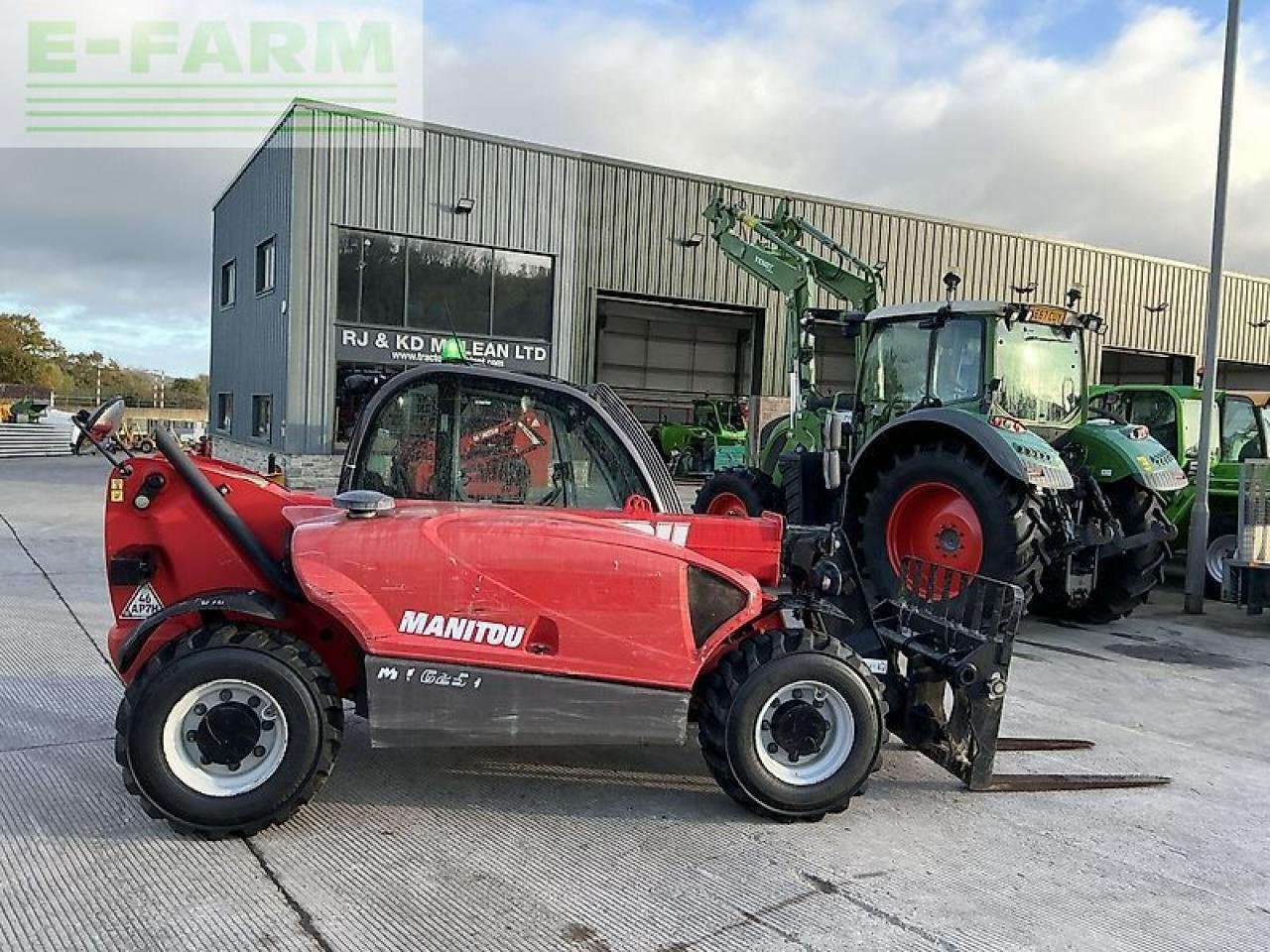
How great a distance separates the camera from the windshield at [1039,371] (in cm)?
822

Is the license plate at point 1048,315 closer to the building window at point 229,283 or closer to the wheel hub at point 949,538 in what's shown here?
the wheel hub at point 949,538

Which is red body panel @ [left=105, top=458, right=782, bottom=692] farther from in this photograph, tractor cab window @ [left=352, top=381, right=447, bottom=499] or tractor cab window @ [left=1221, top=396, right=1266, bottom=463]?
tractor cab window @ [left=1221, top=396, right=1266, bottom=463]

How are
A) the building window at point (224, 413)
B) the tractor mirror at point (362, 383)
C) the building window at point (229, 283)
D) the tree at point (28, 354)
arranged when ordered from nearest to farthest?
the tractor mirror at point (362, 383)
the building window at point (229, 283)
the building window at point (224, 413)
the tree at point (28, 354)

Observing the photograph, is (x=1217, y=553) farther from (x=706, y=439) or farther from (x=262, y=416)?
(x=262, y=416)

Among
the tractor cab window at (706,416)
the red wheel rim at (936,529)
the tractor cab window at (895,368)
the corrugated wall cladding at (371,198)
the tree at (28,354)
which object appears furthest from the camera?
the tree at (28,354)

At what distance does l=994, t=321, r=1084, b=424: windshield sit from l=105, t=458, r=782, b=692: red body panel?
4907 millimetres

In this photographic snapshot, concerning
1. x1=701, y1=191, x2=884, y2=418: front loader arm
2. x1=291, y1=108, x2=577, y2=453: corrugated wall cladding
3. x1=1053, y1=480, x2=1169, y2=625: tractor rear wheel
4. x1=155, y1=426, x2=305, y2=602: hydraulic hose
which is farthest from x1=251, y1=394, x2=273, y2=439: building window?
x1=155, y1=426, x2=305, y2=602: hydraulic hose

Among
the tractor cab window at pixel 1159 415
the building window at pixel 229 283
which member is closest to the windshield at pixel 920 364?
the tractor cab window at pixel 1159 415

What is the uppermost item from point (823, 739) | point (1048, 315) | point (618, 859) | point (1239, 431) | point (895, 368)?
point (1048, 315)

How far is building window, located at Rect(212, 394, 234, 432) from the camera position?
24297mm

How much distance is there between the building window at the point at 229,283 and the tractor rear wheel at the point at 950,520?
63.4 feet

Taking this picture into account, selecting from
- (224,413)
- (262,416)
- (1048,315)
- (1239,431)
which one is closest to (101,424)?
(1048,315)

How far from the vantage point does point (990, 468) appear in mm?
7270

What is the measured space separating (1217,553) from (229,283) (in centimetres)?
2178
